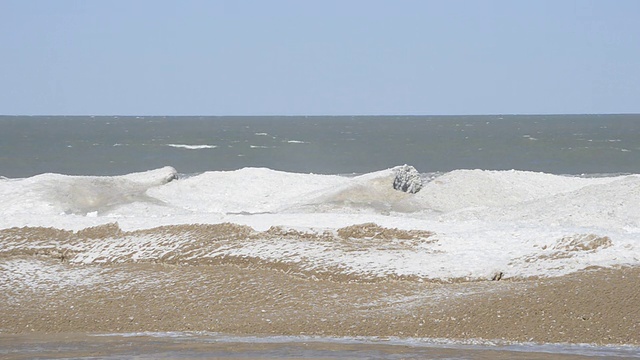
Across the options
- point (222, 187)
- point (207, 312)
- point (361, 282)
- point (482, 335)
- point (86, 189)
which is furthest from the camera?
point (222, 187)

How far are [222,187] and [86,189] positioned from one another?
5671mm

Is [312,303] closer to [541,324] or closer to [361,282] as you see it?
[361,282]

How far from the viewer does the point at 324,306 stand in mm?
14617

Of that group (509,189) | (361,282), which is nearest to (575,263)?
(361,282)

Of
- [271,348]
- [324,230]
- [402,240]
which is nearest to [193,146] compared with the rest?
[324,230]

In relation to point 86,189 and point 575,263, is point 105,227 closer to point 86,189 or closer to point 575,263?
point 575,263

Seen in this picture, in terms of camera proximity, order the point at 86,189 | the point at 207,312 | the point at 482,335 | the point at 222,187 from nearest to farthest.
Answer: the point at 482,335
the point at 207,312
the point at 86,189
the point at 222,187

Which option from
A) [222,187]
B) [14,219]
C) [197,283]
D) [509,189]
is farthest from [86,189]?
[197,283]

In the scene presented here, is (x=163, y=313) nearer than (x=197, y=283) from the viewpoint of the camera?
Yes

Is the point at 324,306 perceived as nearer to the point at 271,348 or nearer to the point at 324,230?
the point at 271,348

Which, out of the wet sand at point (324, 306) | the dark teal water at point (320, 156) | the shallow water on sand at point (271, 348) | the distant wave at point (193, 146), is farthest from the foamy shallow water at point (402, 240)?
the distant wave at point (193, 146)

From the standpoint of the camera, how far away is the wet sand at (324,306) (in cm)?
1346

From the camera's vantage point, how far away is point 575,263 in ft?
50.8

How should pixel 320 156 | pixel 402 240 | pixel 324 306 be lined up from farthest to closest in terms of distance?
1. pixel 320 156
2. pixel 402 240
3. pixel 324 306
